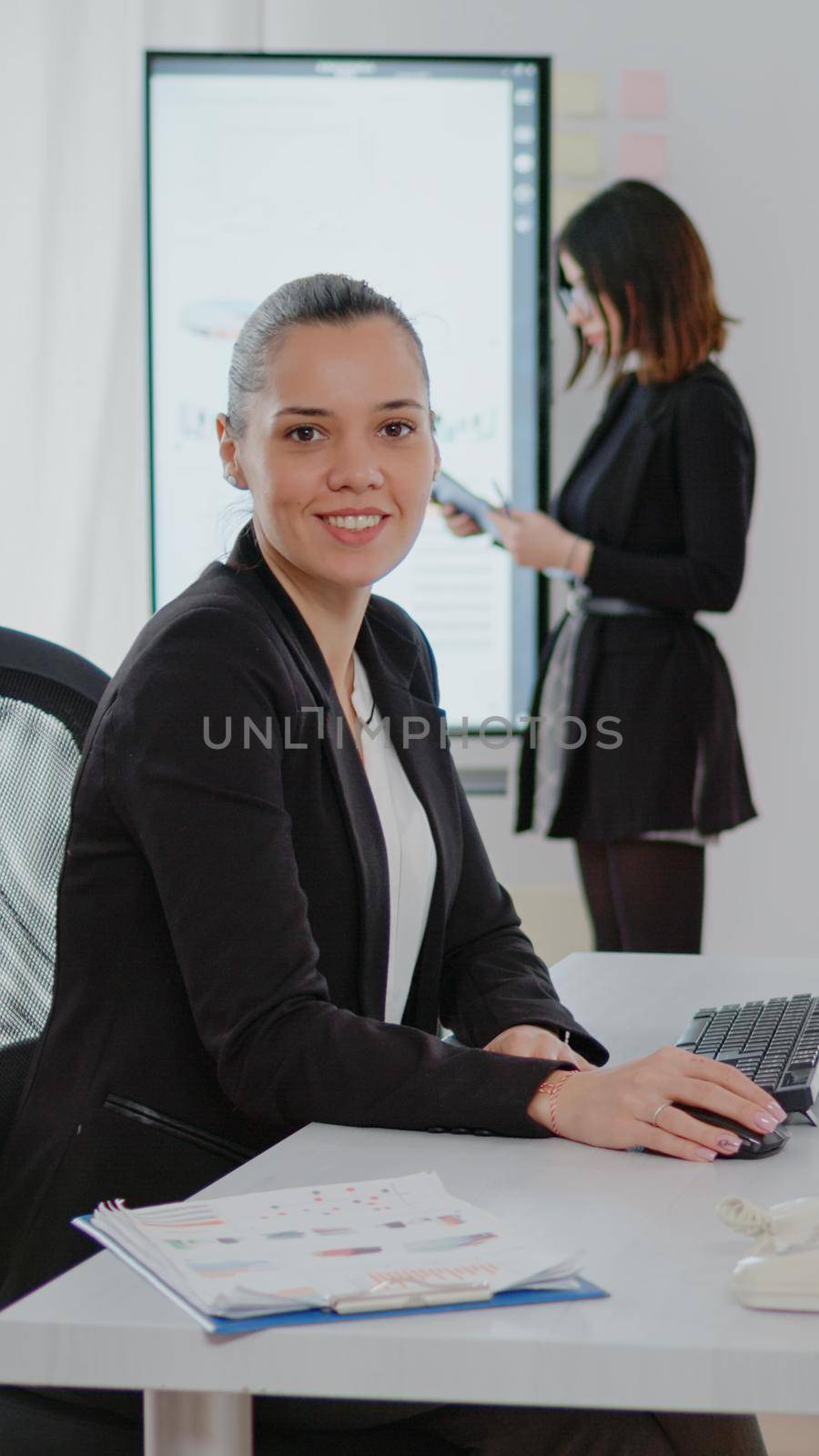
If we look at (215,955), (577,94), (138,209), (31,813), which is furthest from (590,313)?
(215,955)

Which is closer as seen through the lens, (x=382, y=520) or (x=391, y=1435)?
(x=391, y=1435)

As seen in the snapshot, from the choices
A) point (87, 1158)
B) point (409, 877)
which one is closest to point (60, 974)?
point (87, 1158)

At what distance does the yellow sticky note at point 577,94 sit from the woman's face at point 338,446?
1999 mm

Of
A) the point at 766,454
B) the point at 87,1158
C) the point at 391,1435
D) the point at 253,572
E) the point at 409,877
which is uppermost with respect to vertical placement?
the point at 766,454

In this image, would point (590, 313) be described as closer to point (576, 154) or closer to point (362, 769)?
point (576, 154)

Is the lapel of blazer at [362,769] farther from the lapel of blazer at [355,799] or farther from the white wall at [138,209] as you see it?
the white wall at [138,209]

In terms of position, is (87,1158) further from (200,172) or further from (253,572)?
(200,172)

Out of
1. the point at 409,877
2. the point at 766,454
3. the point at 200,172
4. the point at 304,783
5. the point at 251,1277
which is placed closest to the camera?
the point at 251,1277

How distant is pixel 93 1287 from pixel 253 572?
0.67m

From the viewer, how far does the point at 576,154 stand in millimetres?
3148

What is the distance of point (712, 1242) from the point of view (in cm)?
81

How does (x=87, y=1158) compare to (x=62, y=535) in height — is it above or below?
below

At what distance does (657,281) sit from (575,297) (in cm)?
18

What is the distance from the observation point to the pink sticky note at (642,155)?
3152 mm
